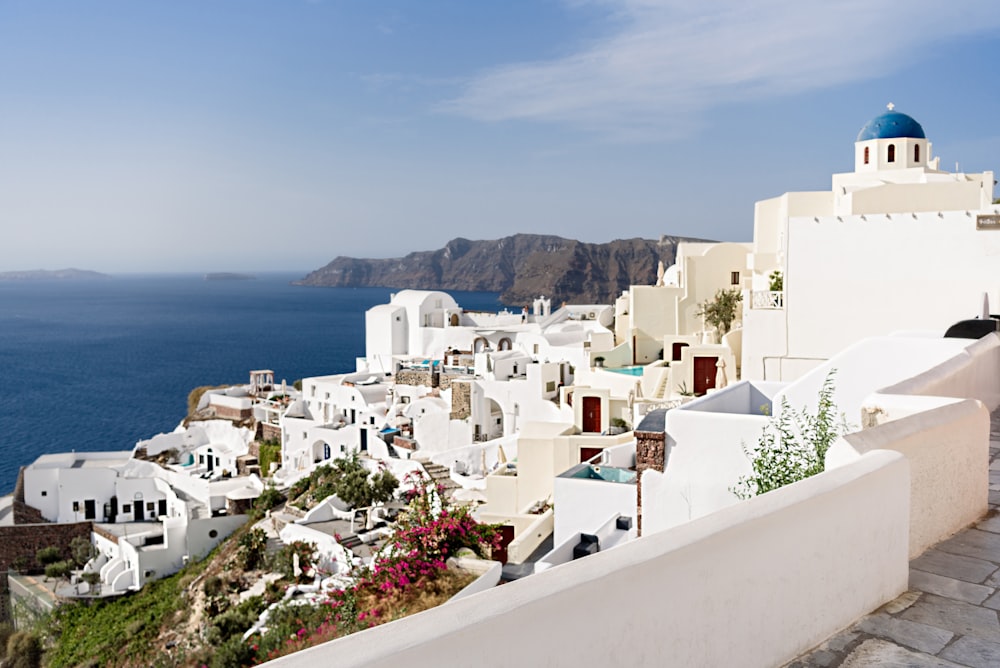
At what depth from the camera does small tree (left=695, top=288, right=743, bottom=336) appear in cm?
2134

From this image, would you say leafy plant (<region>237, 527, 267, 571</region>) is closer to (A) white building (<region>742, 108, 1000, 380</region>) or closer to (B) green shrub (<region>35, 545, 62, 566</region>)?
(B) green shrub (<region>35, 545, 62, 566</region>)

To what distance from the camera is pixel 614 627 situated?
1.99m

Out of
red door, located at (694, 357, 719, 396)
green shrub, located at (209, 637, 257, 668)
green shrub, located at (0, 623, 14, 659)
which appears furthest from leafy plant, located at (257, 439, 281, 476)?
green shrub, located at (209, 637, 257, 668)

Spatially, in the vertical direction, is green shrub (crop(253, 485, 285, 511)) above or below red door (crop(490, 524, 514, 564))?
below

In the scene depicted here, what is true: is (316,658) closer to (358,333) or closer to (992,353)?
(992,353)

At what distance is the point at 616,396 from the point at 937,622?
16.3 m

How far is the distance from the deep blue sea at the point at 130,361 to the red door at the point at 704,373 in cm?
3275

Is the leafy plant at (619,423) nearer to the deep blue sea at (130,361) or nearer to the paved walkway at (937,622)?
the paved walkway at (937,622)

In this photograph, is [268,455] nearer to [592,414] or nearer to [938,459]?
[592,414]

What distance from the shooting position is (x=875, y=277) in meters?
12.6

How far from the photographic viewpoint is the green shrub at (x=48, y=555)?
77.7 ft

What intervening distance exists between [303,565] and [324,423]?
12629 mm

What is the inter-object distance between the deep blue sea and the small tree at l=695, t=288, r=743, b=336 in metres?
32.4

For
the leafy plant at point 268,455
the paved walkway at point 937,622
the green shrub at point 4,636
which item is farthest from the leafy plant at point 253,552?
the paved walkway at point 937,622
